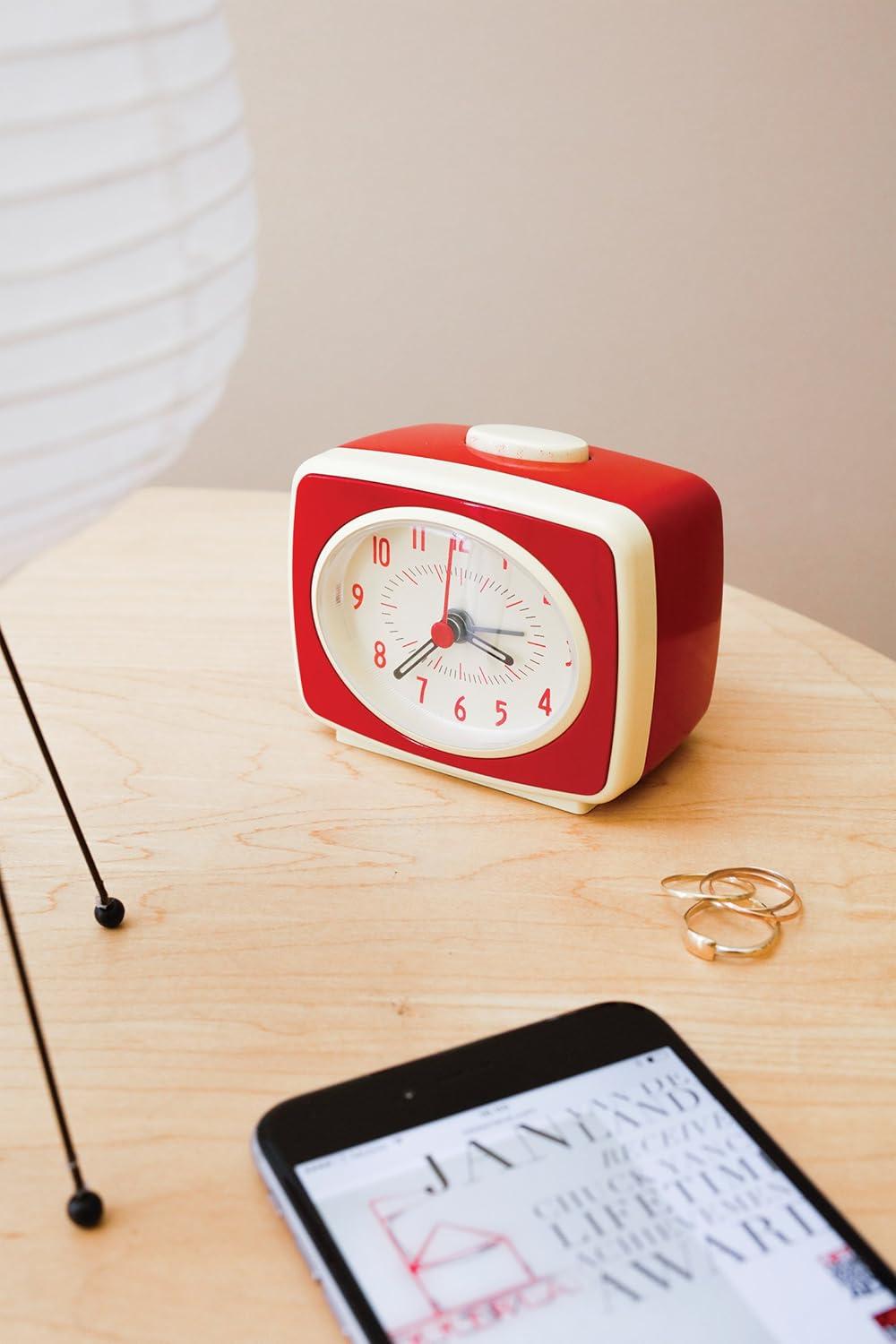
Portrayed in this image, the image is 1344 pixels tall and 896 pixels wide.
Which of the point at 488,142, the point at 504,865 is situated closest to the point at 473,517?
the point at 504,865

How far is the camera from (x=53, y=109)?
0.32 meters

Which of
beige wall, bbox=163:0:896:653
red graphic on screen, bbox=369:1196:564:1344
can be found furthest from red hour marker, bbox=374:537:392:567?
beige wall, bbox=163:0:896:653

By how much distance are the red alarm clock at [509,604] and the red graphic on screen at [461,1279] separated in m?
0.29

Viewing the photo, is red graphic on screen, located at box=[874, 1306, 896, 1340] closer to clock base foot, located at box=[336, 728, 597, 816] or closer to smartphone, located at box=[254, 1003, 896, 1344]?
smartphone, located at box=[254, 1003, 896, 1344]

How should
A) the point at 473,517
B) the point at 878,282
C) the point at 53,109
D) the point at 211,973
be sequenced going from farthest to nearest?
the point at 878,282 < the point at 473,517 < the point at 211,973 < the point at 53,109

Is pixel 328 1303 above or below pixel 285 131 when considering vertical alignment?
below

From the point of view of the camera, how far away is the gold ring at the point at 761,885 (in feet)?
1.97

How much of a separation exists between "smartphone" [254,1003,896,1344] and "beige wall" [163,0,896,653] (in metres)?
1.29

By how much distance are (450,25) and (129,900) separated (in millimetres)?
1253

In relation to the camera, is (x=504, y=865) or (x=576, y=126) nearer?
(x=504, y=865)

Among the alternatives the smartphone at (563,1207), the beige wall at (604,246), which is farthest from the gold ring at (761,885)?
the beige wall at (604,246)

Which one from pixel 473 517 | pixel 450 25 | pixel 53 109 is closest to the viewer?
pixel 53 109

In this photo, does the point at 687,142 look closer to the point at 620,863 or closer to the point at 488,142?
the point at 488,142

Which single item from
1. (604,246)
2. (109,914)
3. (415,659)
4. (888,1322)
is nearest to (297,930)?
(109,914)
